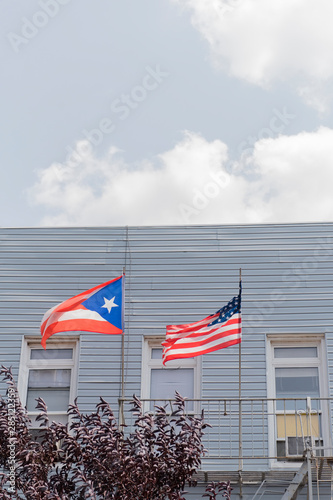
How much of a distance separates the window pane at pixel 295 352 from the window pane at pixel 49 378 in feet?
11.7

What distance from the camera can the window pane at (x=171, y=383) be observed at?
48.8 feet

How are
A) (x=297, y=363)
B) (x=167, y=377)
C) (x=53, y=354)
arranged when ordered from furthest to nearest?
(x=53, y=354) < (x=167, y=377) < (x=297, y=363)

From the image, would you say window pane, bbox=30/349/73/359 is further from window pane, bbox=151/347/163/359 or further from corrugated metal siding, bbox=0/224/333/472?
window pane, bbox=151/347/163/359

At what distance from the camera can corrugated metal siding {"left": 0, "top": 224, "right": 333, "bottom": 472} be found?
14.8 m

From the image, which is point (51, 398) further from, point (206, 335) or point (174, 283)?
point (206, 335)

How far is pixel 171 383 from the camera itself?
49.1 ft

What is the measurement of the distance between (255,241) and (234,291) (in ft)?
3.43

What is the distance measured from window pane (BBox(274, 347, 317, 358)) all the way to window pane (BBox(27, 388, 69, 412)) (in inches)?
143

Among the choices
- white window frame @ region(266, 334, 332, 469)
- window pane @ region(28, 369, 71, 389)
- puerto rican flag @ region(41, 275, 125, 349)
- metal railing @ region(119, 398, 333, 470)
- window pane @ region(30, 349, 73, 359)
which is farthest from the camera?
window pane @ region(30, 349, 73, 359)

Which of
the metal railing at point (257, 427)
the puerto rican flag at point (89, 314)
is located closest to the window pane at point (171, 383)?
the metal railing at point (257, 427)

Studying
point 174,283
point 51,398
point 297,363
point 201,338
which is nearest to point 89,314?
point 201,338

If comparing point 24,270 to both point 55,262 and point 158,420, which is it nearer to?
point 55,262

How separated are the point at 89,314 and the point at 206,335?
1782 mm

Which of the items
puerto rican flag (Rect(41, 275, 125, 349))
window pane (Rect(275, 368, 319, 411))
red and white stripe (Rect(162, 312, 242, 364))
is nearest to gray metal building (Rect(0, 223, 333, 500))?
window pane (Rect(275, 368, 319, 411))
